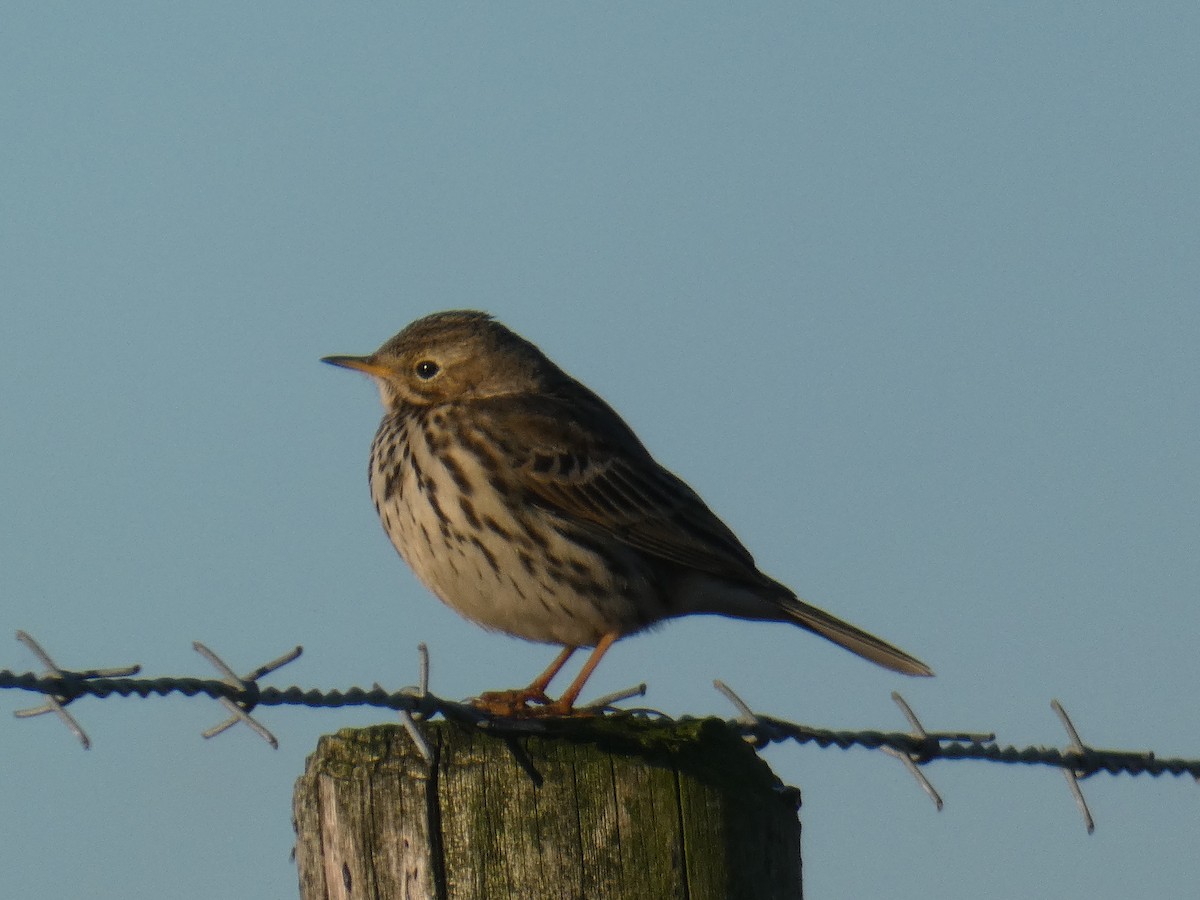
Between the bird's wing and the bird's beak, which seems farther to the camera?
the bird's beak

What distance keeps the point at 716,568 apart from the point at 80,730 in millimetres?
5612

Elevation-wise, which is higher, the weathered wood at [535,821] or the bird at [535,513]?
the bird at [535,513]

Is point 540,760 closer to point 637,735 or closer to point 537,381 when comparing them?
point 637,735

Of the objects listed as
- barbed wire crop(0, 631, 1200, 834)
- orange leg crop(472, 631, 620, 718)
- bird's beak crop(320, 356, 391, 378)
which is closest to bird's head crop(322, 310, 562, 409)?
bird's beak crop(320, 356, 391, 378)

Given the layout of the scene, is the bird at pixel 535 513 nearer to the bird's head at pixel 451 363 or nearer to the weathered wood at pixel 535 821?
the bird's head at pixel 451 363

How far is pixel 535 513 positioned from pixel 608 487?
622 millimetres

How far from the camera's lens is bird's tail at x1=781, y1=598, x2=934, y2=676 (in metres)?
9.10

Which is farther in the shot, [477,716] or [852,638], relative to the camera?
[852,638]

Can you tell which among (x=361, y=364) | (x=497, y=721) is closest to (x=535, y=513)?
(x=361, y=364)

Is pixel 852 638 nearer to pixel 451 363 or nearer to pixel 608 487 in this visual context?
pixel 608 487

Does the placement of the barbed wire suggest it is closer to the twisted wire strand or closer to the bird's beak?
the twisted wire strand

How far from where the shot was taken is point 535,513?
8.66m

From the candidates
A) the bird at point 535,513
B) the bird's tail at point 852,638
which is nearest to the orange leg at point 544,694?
the bird at point 535,513

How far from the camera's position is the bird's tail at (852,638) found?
358 inches
